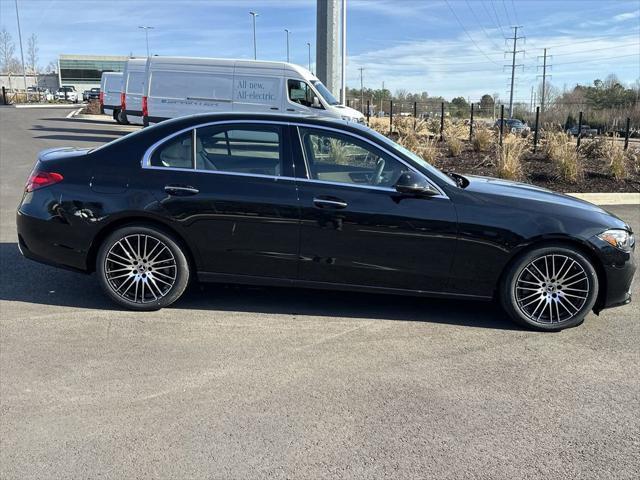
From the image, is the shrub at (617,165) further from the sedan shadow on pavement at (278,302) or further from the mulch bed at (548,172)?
the sedan shadow on pavement at (278,302)

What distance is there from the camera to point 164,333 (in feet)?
14.6

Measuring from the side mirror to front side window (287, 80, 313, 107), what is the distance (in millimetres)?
12958

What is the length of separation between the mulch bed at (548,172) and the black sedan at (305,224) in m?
6.96

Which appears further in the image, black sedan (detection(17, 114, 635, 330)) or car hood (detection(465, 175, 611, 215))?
car hood (detection(465, 175, 611, 215))

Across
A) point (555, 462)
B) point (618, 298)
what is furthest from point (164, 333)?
point (618, 298)

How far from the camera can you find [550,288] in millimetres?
4676

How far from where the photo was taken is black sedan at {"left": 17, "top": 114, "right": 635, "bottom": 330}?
4.58 metres

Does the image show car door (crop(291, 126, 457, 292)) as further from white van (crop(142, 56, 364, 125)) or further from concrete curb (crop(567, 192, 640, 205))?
white van (crop(142, 56, 364, 125))

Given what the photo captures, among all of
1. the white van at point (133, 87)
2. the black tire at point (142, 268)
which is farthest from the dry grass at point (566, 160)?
the white van at point (133, 87)

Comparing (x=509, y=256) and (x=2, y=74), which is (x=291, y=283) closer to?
(x=509, y=256)

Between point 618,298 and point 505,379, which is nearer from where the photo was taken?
point 505,379

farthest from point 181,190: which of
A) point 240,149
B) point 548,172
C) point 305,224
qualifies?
point 548,172

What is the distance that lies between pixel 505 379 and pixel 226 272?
236 cm

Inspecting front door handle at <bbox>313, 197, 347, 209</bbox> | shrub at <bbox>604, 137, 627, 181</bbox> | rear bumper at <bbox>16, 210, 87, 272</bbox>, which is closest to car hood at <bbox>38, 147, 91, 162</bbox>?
rear bumper at <bbox>16, 210, 87, 272</bbox>
